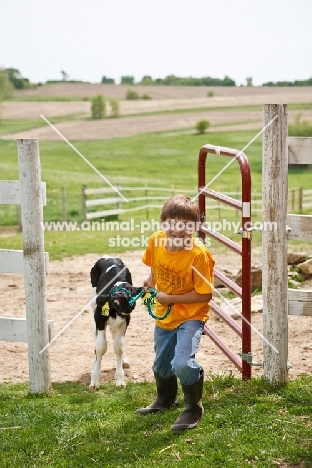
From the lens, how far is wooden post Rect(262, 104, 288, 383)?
15.9ft

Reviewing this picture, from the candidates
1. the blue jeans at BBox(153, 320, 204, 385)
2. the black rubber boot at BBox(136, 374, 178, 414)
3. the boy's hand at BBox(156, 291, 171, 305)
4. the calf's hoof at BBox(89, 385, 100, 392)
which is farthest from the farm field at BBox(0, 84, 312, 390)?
the boy's hand at BBox(156, 291, 171, 305)

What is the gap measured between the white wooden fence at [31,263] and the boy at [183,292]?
110 cm

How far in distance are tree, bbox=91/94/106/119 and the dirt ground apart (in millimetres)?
55216

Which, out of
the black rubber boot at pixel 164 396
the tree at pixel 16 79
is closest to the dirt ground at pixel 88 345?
the black rubber boot at pixel 164 396

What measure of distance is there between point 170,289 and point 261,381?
1.16 metres

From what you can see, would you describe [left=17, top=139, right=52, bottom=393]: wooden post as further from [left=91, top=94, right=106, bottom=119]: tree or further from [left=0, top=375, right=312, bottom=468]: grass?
[left=91, top=94, right=106, bottom=119]: tree

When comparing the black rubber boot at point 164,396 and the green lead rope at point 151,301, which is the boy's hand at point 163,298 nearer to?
the green lead rope at point 151,301

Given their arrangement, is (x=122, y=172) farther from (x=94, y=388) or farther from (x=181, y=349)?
(x=181, y=349)

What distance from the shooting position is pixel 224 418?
4465mm

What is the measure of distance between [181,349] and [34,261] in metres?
1.53

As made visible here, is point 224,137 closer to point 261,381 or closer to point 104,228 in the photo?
point 104,228

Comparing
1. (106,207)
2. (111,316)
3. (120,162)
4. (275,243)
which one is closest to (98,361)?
(111,316)

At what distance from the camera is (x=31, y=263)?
5297 millimetres

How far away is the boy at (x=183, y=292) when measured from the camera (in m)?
4.38
